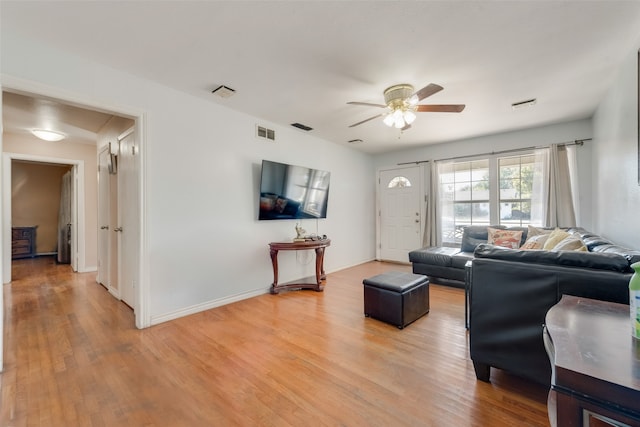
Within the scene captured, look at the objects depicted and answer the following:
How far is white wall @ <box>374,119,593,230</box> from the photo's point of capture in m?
3.88

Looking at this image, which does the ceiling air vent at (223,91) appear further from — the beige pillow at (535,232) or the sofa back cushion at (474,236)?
the beige pillow at (535,232)

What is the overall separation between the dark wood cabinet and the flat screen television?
647 cm

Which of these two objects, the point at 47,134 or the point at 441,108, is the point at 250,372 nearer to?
the point at 441,108

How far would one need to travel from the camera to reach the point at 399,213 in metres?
5.73

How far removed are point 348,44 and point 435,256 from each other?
323 cm

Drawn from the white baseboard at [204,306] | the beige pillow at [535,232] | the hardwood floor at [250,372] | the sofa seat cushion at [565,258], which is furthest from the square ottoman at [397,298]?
the beige pillow at [535,232]

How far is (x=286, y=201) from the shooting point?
12.8ft

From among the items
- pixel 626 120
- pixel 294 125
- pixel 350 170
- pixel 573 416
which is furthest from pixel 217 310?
pixel 626 120

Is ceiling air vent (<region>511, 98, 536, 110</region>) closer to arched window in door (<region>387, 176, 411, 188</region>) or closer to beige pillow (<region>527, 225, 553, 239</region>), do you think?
beige pillow (<region>527, 225, 553, 239</region>)

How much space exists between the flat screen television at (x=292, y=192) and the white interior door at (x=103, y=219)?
2326 mm

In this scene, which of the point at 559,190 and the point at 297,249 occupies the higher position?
the point at 559,190

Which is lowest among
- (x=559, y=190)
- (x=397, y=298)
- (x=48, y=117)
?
(x=397, y=298)

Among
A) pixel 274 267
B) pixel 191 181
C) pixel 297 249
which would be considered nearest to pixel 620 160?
pixel 297 249

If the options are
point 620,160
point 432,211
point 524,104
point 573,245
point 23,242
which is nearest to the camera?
point 573,245
